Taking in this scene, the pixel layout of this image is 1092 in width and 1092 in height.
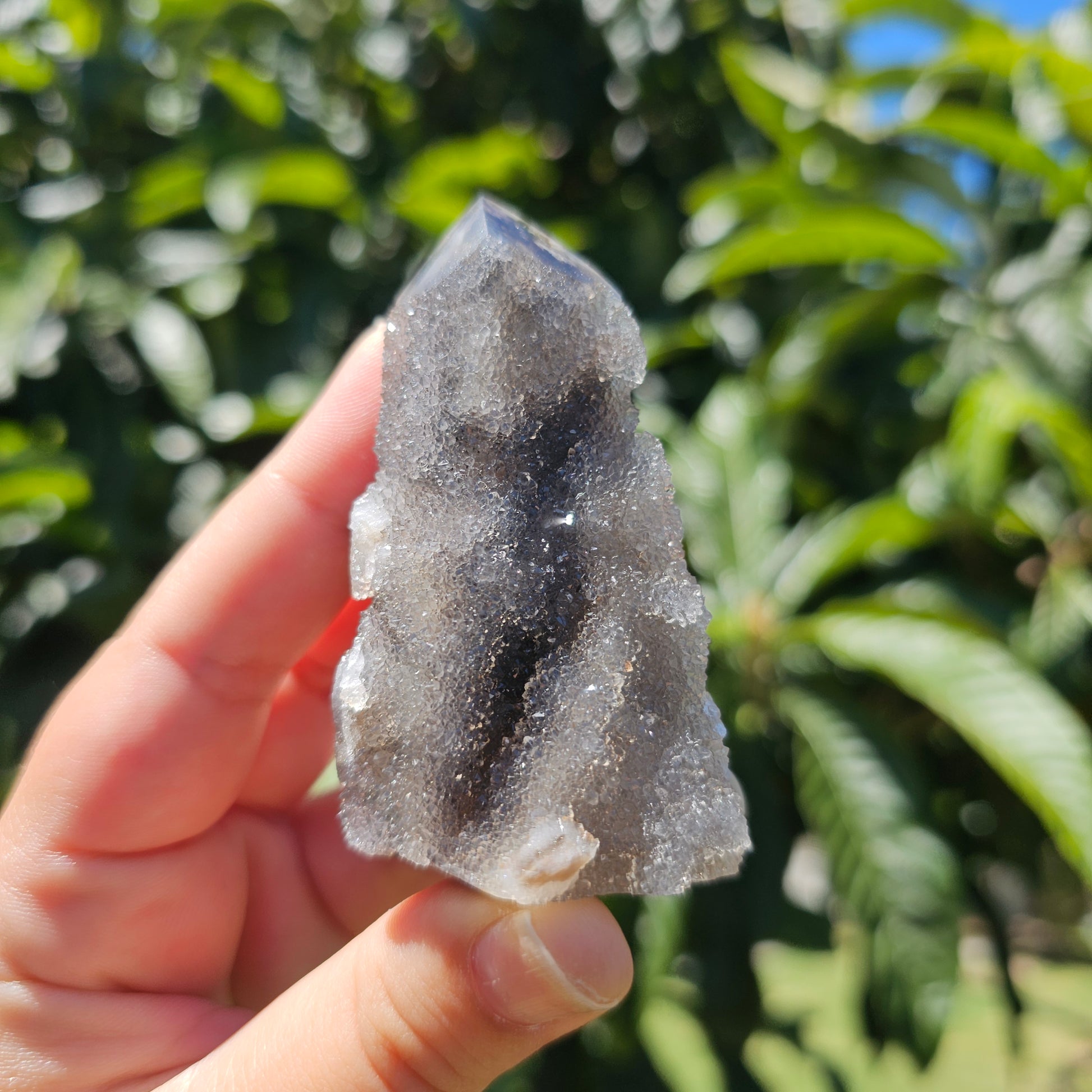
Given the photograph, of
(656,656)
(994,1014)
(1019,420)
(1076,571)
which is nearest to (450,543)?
(656,656)

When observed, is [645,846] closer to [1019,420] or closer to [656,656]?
[656,656]

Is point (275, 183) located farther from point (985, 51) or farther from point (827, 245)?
point (985, 51)

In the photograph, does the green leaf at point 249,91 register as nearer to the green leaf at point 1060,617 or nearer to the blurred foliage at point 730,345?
the blurred foliage at point 730,345

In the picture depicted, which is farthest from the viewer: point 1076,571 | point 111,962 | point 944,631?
point 1076,571

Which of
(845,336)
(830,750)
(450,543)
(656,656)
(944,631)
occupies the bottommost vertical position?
(830,750)

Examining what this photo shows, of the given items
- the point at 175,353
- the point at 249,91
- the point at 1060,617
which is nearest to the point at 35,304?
the point at 175,353

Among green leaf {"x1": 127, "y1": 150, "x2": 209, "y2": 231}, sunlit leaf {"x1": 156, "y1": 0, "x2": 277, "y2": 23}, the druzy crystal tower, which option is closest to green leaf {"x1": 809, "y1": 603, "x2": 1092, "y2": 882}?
the druzy crystal tower
